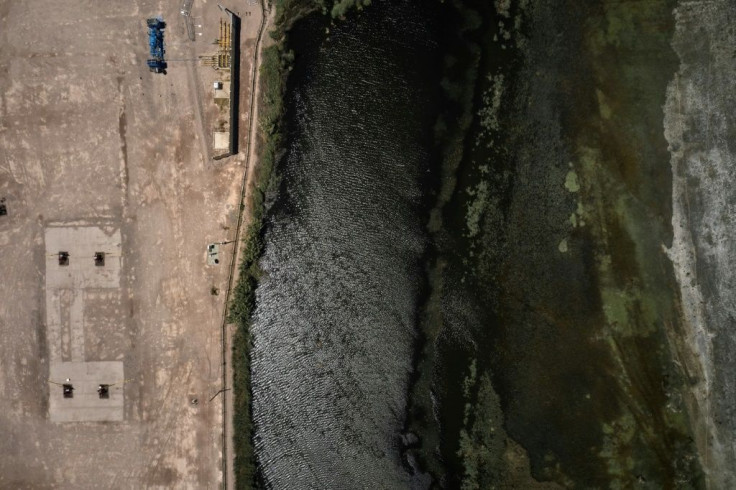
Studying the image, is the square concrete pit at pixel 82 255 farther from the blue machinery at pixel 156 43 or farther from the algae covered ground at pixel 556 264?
the algae covered ground at pixel 556 264

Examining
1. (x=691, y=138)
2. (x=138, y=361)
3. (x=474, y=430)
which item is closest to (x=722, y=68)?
(x=691, y=138)

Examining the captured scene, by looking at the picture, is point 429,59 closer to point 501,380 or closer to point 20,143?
point 501,380

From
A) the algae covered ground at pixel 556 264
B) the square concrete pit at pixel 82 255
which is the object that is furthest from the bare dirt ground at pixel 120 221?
the algae covered ground at pixel 556 264

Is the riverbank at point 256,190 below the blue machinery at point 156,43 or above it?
below

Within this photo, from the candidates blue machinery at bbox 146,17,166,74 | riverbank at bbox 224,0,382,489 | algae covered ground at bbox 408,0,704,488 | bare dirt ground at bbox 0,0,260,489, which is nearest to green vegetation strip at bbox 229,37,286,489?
riverbank at bbox 224,0,382,489

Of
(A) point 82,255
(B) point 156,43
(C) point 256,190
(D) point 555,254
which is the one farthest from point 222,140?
(D) point 555,254

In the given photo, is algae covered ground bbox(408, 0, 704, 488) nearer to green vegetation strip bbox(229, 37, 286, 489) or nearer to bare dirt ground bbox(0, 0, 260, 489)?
green vegetation strip bbox(229, 37, 286, 489)
